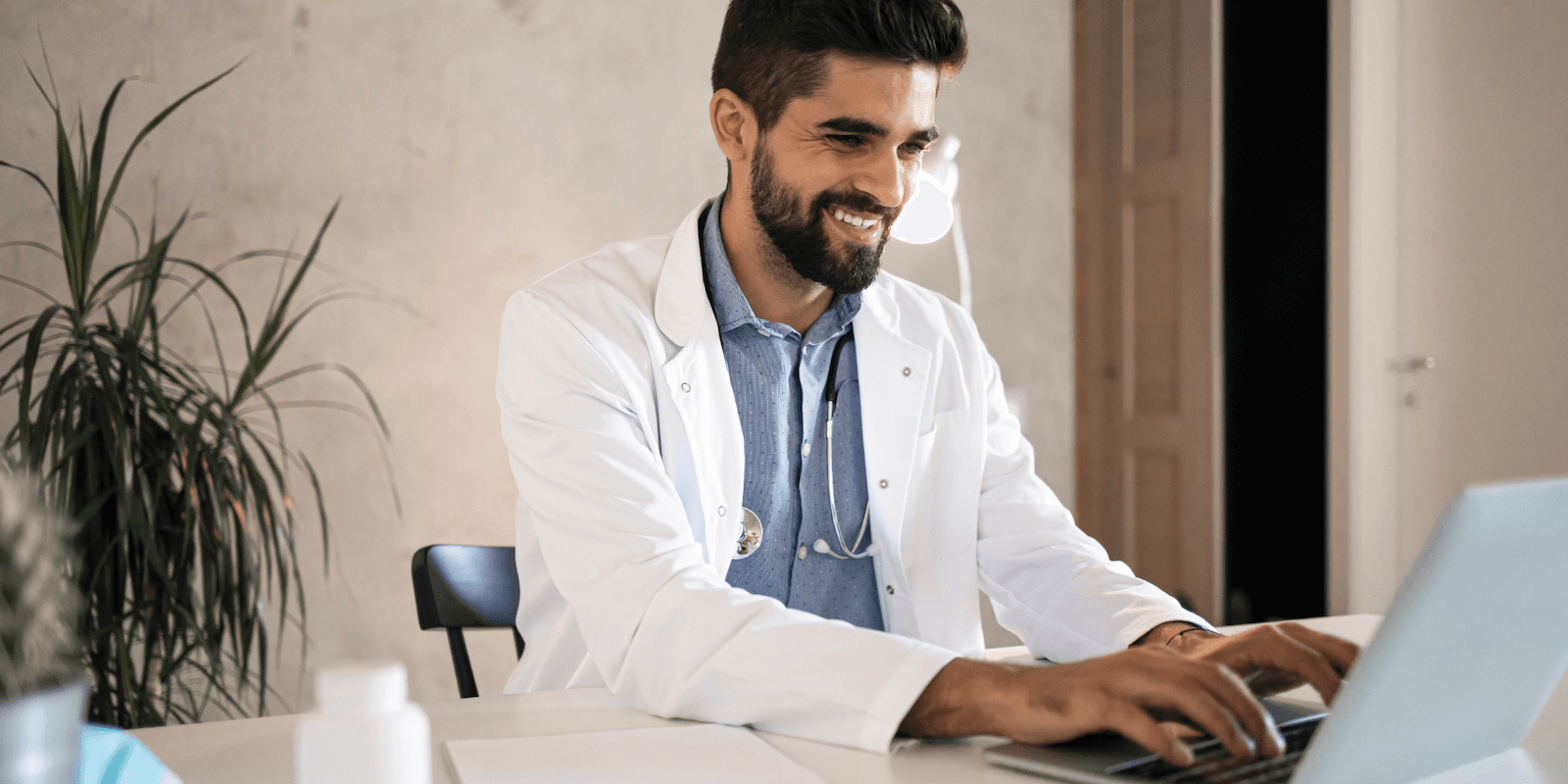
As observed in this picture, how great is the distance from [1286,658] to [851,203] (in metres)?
0.78

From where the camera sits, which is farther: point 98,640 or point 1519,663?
point 98,640

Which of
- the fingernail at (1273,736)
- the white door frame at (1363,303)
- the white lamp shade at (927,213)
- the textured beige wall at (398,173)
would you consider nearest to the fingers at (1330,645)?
the fingernail at (1273,736)

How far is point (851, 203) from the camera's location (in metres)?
1.43

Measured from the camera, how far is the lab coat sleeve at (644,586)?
0.86 metres

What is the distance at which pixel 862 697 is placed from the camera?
0.84 metres

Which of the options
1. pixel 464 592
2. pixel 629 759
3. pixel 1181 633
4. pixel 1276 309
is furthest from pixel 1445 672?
pixel 1276 309

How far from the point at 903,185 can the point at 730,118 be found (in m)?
0.27

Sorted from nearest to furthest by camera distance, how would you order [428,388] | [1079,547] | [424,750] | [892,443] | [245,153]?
[424,750]
[1079,547]
[892,443]
[245,153]
[428,388]

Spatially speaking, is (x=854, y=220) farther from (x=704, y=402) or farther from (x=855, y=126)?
(x=704, y=402)

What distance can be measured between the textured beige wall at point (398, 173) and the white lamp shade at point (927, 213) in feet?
2.85

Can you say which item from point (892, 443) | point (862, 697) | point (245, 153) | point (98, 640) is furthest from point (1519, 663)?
point (245, 153)

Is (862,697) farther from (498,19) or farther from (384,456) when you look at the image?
(498,19)

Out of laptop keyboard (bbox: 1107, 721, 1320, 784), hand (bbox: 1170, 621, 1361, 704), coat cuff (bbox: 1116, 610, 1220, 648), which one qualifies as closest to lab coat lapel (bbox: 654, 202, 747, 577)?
coat cuff (bbox: 1116, 610, 1220, 648)

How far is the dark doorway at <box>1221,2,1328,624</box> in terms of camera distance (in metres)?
3.89
